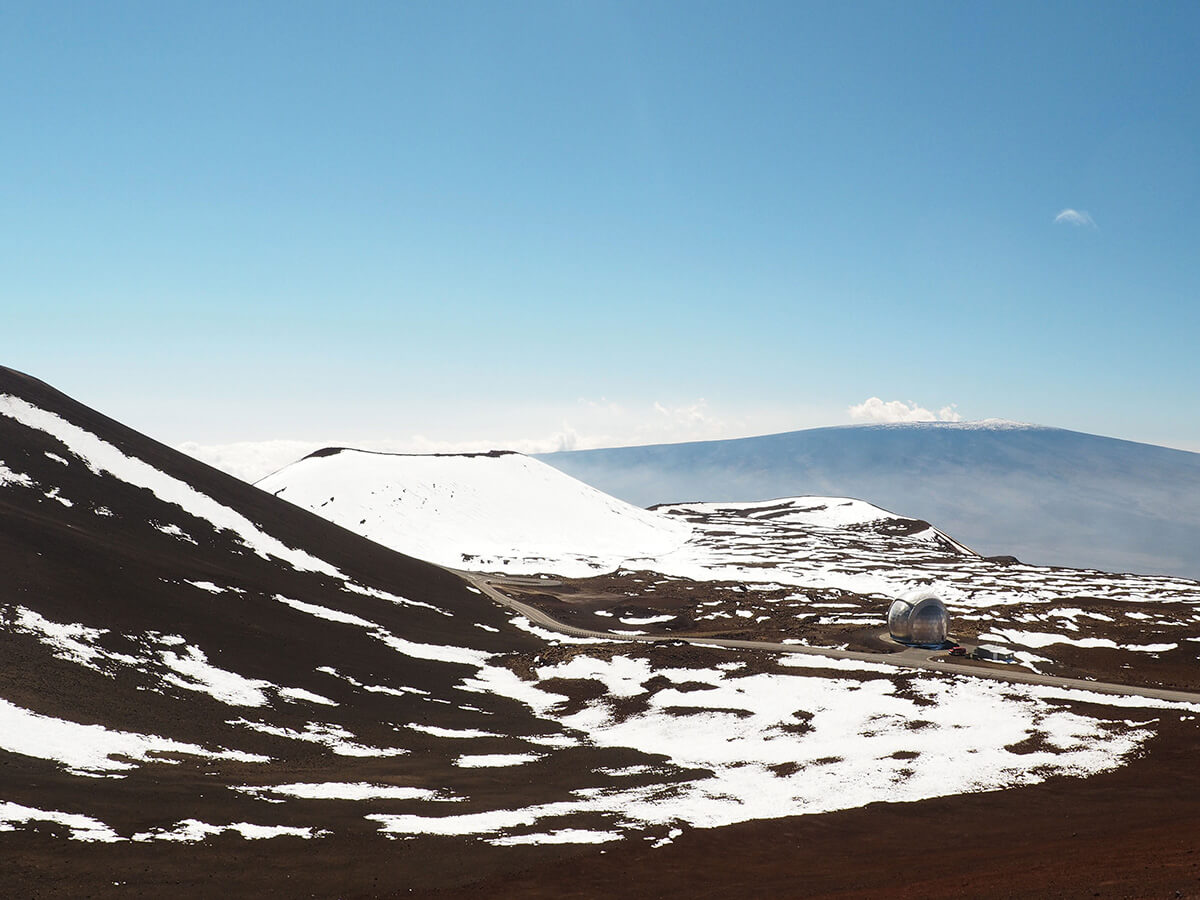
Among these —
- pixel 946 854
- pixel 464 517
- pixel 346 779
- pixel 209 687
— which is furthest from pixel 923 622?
pixel 464 517

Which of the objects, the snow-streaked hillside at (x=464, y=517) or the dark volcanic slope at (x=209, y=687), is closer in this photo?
Answer: the dark volcanic slope at (x=209, y=687)

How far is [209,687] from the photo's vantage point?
49875 millimetres

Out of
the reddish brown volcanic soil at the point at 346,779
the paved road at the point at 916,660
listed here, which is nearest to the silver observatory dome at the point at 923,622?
the paved road at the point at 916,660

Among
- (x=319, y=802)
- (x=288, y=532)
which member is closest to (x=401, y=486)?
(x=288, y=532)

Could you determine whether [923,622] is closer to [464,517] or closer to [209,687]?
[209,687]

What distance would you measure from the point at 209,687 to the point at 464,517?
124 metres

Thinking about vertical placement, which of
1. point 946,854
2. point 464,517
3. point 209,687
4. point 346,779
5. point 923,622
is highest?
point 464,517

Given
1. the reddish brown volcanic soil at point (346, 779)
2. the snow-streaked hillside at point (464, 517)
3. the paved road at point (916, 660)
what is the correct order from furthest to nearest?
the snow-streaked hillside at point (464, 517)
the paved road at point (916, 660)
the reddish brown volcanic soil at point (346, 779)

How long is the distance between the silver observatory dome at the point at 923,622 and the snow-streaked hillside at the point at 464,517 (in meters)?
74.7

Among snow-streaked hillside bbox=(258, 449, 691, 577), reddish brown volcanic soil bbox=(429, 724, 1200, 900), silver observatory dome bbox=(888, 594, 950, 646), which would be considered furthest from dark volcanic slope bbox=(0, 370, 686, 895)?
snow-streaked hillside bbox=(258, 449, 691, 577)

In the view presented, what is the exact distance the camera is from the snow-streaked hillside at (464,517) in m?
153

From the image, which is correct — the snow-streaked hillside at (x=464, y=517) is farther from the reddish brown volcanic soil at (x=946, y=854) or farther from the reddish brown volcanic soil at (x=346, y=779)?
the reddish brown volcanic soil at (x=946, y=854)

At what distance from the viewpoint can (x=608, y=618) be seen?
96562 mm

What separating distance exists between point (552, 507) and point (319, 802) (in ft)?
Answer: 519
